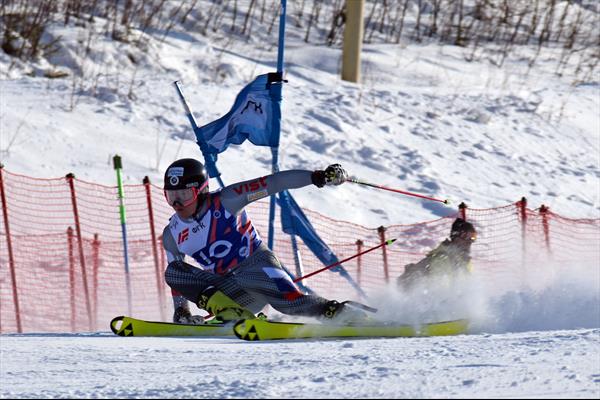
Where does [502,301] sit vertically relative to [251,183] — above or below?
below

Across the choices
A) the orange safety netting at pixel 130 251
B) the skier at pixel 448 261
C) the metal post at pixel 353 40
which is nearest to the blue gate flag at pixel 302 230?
the orange safety netting at pixel 130 251

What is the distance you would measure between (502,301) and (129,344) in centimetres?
273

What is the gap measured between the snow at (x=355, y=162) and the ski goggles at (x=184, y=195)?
960 millimetres

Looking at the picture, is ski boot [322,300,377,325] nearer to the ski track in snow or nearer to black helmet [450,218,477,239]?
the ski track in snow

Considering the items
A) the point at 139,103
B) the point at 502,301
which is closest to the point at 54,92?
the point at 139,103

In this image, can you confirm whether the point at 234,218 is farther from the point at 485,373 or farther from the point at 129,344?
the point at 485,373

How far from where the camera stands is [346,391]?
13.5ft

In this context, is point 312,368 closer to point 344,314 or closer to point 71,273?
point 344,314

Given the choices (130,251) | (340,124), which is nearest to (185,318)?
(130,251)

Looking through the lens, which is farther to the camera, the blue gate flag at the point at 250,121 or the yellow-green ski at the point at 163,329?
the blue gate flag at the point at 250,121

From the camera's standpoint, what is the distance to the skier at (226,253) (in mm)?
6629

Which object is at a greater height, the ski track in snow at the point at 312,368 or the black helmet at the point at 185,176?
the black helmet at the point at 185,176

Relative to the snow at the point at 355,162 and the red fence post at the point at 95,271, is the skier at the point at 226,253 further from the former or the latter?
the red fence post at the point at 95,271

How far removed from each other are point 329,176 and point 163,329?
4.66 feet
